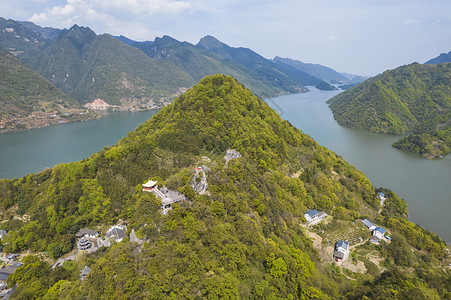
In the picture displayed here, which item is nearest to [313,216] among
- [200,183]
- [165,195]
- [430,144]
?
[200,183]

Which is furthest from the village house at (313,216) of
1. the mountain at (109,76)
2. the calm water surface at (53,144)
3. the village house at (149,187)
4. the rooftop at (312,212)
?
the mountain at (109,76)

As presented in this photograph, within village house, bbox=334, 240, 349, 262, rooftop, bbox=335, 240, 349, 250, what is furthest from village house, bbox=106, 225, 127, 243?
rooftop, bbox=335, 240, 349, 250

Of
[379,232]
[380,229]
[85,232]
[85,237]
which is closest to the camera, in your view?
[85,237]

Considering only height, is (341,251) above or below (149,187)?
below

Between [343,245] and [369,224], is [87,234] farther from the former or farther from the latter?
[369,224]

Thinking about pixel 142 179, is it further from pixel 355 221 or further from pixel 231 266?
pixel 355 221
